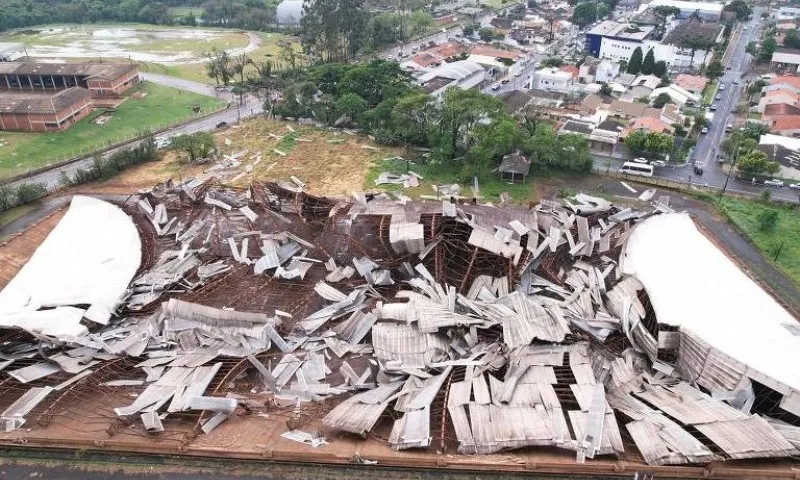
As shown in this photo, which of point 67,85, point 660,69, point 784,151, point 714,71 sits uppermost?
point 660,69

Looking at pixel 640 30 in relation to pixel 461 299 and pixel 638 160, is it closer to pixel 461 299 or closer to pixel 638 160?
Result: pixel 638 160

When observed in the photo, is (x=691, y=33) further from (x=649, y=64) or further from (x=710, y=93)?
(x=710, y=93)

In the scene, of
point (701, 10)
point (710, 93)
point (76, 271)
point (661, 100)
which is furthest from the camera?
point (701, 10)

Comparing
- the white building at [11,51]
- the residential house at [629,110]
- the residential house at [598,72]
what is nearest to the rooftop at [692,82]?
the residential house at [598,72]

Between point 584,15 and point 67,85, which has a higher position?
point 584,15

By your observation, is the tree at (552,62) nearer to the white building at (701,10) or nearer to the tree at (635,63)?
the tree at (635,63)

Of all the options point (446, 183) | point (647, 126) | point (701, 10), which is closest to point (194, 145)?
point (446, 183)

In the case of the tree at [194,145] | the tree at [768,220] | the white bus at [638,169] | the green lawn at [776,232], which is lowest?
the green lawn at [776,232]
